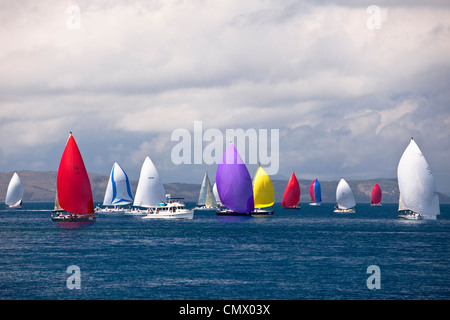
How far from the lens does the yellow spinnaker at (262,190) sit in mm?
123500

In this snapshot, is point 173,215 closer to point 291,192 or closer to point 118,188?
point 118,188

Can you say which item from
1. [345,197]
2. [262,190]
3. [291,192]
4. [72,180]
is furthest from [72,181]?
[345,197]

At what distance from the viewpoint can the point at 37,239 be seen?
74750mm

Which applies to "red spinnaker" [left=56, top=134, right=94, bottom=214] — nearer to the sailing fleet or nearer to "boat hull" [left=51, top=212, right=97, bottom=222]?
the sailing fleet

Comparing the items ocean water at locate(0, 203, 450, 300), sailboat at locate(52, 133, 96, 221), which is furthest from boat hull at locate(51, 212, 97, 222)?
ocean water at locate(0, 203, 450, 300)

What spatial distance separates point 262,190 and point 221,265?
72.6 metres

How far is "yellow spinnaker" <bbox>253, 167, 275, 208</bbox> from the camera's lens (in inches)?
4862

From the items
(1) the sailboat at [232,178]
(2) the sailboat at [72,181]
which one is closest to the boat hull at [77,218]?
(2) the sailboat at [72,181]

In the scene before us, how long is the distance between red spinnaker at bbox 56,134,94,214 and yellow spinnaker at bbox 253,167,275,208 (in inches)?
1762

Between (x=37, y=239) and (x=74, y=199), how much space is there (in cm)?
1246

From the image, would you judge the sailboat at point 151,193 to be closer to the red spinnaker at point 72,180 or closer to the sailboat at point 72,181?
the sailboat at point 72,181

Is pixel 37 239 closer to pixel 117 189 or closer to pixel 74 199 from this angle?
pixel 74 199

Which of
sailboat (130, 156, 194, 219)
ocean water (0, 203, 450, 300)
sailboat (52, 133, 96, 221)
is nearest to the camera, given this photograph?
ocean water (0, 203, 450, 300)

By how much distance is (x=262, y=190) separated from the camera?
124m
